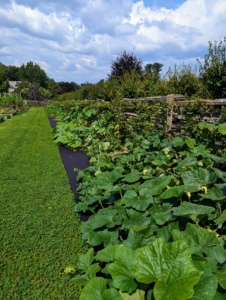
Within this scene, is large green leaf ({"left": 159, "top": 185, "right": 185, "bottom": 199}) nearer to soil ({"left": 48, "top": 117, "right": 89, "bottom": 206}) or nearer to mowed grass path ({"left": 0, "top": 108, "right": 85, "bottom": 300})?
mowed grass path ({"left": 0, "top": 108, "right": 85, "bottom": 300})

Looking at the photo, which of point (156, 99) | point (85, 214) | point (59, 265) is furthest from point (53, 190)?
point (156, 99)

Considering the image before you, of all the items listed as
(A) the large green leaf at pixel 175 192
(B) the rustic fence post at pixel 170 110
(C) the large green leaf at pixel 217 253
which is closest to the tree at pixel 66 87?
(B) the rustic fence post at pixel 170 110

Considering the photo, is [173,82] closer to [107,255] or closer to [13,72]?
[107,255]

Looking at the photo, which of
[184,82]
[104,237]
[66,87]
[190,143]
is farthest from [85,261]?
[66,87]

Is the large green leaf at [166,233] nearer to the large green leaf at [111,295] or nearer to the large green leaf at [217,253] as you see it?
the large green leaf at [217,253]

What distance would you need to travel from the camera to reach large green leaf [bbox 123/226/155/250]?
1.28 meters

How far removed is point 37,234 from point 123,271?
1.61 meters

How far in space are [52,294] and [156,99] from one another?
14.2ft

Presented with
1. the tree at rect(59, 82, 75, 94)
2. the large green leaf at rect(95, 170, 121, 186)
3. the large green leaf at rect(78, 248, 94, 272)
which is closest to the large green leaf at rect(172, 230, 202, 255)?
the large green leaf at rect(78, 248, 94, 272)

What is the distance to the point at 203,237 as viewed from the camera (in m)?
1.18

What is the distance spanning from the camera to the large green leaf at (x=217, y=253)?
1086mm

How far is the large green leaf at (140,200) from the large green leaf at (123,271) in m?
0.78

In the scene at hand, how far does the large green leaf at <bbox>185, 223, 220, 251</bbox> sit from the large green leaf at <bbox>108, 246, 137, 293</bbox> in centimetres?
33

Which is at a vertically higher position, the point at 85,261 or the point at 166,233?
the point at 166,233
